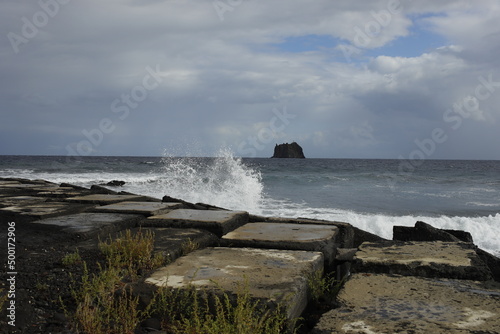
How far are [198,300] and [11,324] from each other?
2.57 ft

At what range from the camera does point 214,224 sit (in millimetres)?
3412

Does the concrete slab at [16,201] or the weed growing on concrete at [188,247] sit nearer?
the weed growing on concrete at [188,247]

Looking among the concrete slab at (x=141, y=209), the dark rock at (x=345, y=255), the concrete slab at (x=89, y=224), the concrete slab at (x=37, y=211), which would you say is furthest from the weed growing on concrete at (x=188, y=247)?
the concrete slab at (x=37, y=211)

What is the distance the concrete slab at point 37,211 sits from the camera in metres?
3.76

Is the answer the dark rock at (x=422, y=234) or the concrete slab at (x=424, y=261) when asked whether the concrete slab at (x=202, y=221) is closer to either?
the concrete slab at (x=424, y=261)

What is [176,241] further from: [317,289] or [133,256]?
[317,289]

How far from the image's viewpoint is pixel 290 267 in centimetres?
240

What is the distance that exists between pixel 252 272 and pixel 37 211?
266 cm

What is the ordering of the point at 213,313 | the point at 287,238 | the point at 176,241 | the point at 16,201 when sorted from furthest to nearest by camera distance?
the point at 16,201
the point at 287,238
the point at 176,241
the point at 213,313

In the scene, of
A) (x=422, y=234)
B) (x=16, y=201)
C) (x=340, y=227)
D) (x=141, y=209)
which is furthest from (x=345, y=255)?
(x=16, y=201)

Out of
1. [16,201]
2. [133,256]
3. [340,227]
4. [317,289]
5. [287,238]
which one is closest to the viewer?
[317,289]

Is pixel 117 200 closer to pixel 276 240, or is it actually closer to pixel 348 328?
pixel 276 240

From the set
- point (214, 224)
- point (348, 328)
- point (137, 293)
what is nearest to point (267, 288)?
point (348, 328)

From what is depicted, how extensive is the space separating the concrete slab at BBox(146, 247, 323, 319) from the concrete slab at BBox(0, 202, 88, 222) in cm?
188
